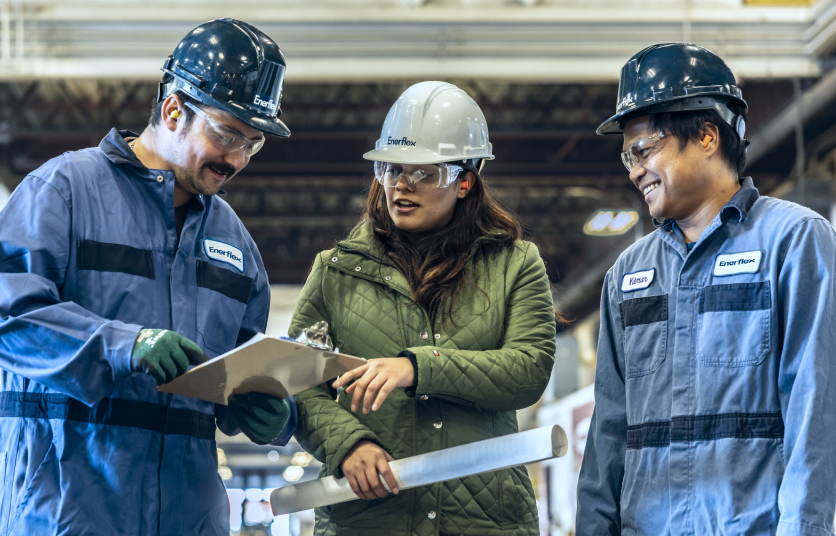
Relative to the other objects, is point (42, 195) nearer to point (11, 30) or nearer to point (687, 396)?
point (687, 396)

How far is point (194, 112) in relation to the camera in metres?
2.34

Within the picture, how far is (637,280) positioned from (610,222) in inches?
416

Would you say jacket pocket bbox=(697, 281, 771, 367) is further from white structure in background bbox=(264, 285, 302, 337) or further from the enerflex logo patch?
white structure in background bbox=(264, 285, 302, 337)

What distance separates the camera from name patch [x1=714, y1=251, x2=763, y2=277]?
209 cm

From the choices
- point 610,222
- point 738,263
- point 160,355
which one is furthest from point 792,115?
point 160,355

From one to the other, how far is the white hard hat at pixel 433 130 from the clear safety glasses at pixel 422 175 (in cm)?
3

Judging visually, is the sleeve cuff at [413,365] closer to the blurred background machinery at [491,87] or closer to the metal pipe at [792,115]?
the blurred background machinery at [491,87]

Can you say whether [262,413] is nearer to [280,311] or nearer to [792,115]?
[792,115]

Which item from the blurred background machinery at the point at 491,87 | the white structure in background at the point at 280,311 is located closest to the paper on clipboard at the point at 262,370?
the blurred background machinery at the point at 491,87

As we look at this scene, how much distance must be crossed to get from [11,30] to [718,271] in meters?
6.89

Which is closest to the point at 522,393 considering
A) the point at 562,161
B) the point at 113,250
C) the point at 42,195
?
the point at 113,250

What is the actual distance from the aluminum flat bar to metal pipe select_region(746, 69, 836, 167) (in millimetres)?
5777

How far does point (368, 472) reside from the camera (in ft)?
7.23

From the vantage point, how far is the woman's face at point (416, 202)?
2.57 m
